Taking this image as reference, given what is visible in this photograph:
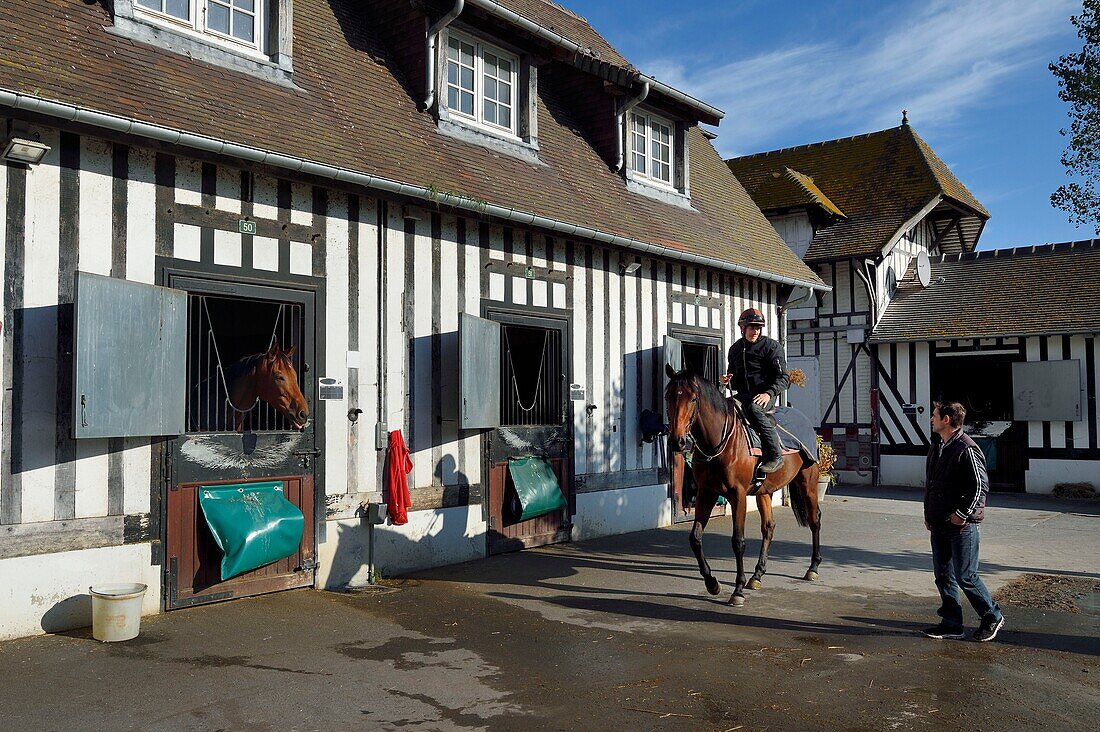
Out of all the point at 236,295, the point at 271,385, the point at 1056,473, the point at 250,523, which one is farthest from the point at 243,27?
the point at 1056,473

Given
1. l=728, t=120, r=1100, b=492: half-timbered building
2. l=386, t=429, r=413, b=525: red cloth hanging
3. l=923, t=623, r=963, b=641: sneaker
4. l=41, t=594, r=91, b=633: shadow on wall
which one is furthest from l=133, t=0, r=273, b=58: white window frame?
l=728, t=120, r=1100, b=492: half-timbered building

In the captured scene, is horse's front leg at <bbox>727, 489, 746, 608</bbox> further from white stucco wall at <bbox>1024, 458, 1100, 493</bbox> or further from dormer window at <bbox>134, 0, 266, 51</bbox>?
white stucco wall at <bbox>1024, 458, 1100, 493</bbox>

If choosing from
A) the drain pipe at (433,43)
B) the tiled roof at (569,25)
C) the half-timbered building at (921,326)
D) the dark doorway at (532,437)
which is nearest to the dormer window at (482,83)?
the drain pipe at (433,43)

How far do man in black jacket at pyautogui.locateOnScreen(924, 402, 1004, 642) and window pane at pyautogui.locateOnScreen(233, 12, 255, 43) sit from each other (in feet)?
21.7

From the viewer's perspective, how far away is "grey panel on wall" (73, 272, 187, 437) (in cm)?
589

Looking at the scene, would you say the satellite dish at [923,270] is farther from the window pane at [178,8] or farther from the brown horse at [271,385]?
the window pane at [178,8]

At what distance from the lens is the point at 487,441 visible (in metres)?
9.04

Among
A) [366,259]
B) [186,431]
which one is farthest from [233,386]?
[366,259]

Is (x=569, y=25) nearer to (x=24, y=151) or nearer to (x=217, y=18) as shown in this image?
(x=217, y=18)

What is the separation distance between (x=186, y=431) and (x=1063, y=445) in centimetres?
1545

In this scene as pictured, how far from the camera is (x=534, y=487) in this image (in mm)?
9383

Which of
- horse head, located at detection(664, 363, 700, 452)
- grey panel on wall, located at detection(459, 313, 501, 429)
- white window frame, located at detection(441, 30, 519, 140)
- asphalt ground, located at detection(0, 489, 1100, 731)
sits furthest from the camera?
white window frame, located at detection(441, 30, 519, 140)

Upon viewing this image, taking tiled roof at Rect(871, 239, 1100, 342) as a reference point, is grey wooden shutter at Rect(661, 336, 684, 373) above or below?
below

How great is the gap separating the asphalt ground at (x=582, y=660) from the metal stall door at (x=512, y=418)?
0.94m
